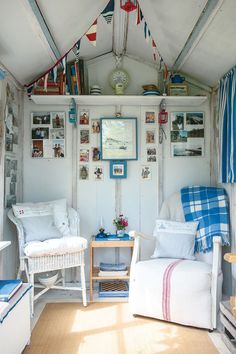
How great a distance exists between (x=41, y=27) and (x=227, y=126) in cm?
181

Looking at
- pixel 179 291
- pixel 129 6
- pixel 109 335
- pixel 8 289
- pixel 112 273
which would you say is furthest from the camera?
pixel 112 273

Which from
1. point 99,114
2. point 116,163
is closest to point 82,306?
point 116,163

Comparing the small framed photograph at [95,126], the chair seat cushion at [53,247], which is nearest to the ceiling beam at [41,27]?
the small framed photograph at [95,126]

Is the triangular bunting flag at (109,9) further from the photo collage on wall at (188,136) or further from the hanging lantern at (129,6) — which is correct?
the photo collage on wall at (188,136)

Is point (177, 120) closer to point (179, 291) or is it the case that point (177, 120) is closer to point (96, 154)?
point (96, 154)

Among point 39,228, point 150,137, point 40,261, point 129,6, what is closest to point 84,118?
point 150,137

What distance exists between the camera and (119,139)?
12.0 feet

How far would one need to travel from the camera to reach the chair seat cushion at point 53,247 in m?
2.80

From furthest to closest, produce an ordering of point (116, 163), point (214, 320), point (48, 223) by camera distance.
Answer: point (116, 163) < point (48, 223) < point (214, 320)

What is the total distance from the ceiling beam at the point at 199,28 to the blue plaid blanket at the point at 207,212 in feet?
4.31

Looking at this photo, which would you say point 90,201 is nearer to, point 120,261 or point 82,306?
point 120,261

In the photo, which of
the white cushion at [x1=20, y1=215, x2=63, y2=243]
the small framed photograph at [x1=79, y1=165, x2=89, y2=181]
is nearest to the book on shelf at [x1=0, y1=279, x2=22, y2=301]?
the white cushion at [x1=20, y1=215, x2=63, y2=243]

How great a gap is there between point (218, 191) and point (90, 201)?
1369 mm

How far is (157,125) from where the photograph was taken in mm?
3705
